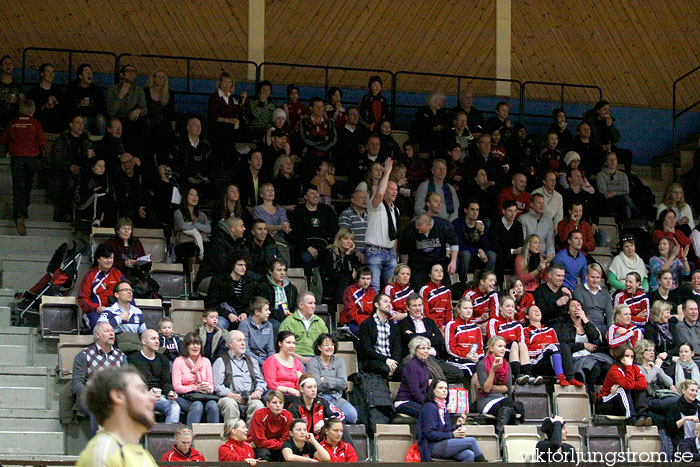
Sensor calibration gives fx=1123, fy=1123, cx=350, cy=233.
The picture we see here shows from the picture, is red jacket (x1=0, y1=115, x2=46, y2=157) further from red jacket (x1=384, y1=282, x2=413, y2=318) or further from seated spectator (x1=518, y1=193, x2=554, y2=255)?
seated spectator (x1=518, y1=193, x2=554, y2=255)

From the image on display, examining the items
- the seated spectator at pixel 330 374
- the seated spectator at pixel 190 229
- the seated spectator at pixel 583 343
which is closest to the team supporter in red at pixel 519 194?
the seated spectator at pixel 583 343

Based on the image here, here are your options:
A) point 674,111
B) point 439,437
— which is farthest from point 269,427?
point 674,111

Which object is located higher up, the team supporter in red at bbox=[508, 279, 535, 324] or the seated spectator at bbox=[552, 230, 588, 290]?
the seated spectator at bbox=[552, 230, 588, 290]

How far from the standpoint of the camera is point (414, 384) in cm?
983

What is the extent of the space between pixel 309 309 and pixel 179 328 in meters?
1.24

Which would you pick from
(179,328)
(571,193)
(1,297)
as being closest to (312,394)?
(179,328)

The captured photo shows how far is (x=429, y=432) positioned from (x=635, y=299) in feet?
12.7

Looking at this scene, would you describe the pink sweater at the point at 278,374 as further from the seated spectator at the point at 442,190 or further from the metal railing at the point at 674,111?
the metal railing at the point at 674,111

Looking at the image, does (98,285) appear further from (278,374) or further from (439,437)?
(439,437)

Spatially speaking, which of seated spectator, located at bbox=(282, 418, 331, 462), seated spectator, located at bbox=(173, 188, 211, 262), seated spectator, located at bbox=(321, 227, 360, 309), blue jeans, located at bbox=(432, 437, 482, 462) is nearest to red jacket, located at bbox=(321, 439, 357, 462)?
seated spectator, located at bbox=(282, 418, 331, 462)

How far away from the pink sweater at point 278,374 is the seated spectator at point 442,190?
12.0ft

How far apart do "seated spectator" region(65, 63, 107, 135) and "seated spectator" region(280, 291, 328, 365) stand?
4.26 m

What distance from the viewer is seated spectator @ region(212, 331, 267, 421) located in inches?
365

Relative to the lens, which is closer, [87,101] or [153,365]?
[153,365]
